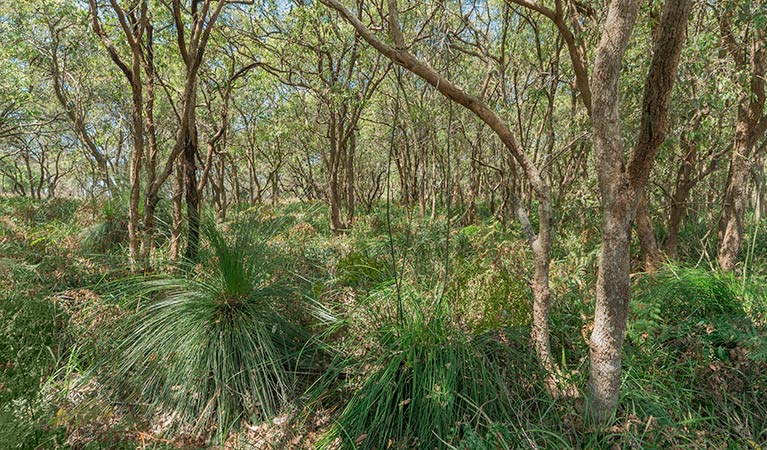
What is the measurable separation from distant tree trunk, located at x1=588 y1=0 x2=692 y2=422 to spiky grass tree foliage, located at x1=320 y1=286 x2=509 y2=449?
62cm

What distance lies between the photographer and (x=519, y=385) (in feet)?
7.07

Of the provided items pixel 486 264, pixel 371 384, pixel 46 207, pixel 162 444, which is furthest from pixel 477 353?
pixel 46 207

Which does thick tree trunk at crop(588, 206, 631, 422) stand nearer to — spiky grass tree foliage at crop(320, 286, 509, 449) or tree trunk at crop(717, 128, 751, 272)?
spiky grass tree foliage at crop(320, 286, 509, 449)

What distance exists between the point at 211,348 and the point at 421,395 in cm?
143

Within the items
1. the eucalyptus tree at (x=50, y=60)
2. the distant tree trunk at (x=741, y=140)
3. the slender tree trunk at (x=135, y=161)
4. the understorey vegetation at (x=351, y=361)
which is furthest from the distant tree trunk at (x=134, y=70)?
the distant tree trunk at (x=741, y=140)

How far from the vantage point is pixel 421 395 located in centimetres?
201

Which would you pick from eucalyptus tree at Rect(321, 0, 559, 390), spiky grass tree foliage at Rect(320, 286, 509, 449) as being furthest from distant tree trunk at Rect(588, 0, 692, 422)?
spiky grass tree foliage at Rect(320, 286, 509, 449)

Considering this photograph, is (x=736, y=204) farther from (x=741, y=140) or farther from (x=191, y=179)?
(x=191, y=179)

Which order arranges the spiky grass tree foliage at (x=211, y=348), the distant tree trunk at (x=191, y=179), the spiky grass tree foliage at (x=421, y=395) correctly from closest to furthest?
1. the spiky grass tree foliage at (x=421, y=395)
2. the spiky grass tree foliage at (x=211, y=348)
3. the distant tree trunk at (x=191, y=179)

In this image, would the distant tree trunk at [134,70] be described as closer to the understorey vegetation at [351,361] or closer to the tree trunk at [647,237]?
the understorey vegetation at [351,361]

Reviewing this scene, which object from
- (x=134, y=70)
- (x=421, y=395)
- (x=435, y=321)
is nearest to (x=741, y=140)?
(x=435, y=321)

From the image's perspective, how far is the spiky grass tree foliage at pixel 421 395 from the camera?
1914 mm

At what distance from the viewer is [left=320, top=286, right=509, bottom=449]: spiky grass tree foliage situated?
6.28ft

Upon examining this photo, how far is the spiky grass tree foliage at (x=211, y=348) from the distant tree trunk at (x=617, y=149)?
76.6 inches
